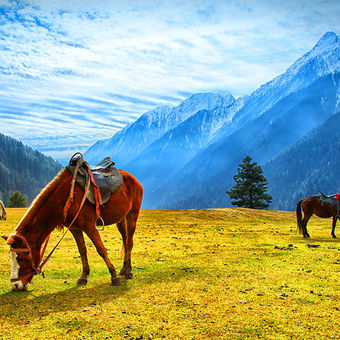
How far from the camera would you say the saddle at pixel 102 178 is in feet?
27.7

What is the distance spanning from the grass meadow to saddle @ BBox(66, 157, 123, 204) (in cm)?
251

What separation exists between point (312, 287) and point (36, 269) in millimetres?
7191

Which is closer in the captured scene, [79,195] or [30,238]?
[30,238]

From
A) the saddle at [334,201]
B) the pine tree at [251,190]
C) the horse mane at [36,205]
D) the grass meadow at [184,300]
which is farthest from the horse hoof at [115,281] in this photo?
the pine tree at [251,190]

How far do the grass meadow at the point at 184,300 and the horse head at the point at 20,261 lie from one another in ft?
1.24

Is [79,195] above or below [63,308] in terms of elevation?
above

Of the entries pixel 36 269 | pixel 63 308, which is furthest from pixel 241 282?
pixel 36 269

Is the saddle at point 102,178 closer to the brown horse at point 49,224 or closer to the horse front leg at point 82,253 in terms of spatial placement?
the brown horse at point 49,224

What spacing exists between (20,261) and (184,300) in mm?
4000

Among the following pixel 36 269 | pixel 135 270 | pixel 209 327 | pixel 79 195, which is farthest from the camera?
pixel 135 270

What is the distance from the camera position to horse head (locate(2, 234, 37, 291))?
23.9 feet

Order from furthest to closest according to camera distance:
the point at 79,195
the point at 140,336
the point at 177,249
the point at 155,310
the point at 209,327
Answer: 1. the point at 177,249
2. the point at 79,195
3. the point at 155,310
4. the point at 209,327
5. the point at 140,336

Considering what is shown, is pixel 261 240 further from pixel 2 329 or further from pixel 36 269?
pixel 2 329

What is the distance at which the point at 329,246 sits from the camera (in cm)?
1502
